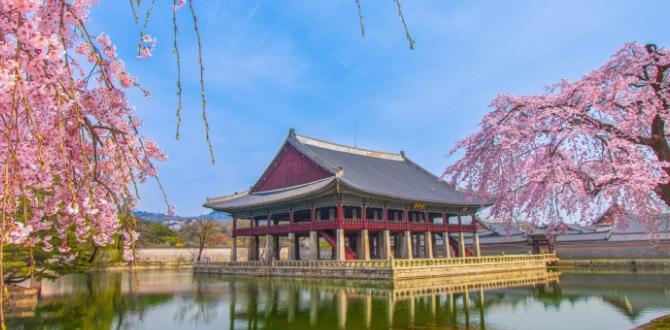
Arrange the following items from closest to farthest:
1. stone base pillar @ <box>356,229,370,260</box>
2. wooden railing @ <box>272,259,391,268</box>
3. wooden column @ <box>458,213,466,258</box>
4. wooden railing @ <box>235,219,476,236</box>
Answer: wooden railing @ <box>272,259,391,268</box> < wooden railing @ <box>235,219,476,236</box> < stone base pillar @ <box>356,229,370,260</box> < wooden column @ <box>458,213,466,258</box>

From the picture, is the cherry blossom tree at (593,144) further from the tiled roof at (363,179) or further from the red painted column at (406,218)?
the red painted column at (406,218)

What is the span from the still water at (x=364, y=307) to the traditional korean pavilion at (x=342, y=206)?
26.6 feet

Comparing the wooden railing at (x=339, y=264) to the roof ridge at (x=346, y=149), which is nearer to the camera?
the wooden railing at (x=339, y=264)

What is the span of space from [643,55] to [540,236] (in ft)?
124

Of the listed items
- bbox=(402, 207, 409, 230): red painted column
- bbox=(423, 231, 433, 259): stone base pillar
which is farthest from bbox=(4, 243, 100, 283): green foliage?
bbox=(423, 231, 433, 259): stone base pillar

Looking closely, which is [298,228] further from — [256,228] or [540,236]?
[540,236]

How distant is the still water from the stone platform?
180 cm

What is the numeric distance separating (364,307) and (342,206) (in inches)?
671

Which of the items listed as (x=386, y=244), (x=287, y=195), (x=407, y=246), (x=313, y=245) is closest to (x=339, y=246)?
(x=313, y=245)

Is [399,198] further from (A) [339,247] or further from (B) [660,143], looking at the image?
(B) [660,143]

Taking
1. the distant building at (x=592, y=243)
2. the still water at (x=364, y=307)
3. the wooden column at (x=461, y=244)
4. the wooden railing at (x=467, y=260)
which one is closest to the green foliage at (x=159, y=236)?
the still water at (x=364, y=307)

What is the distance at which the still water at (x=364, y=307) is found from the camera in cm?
1483

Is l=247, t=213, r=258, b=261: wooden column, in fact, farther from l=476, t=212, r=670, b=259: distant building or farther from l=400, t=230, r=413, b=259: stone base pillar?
l=476, t=212, r=670, b=259: distant building

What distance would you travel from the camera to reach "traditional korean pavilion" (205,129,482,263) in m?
34.6
